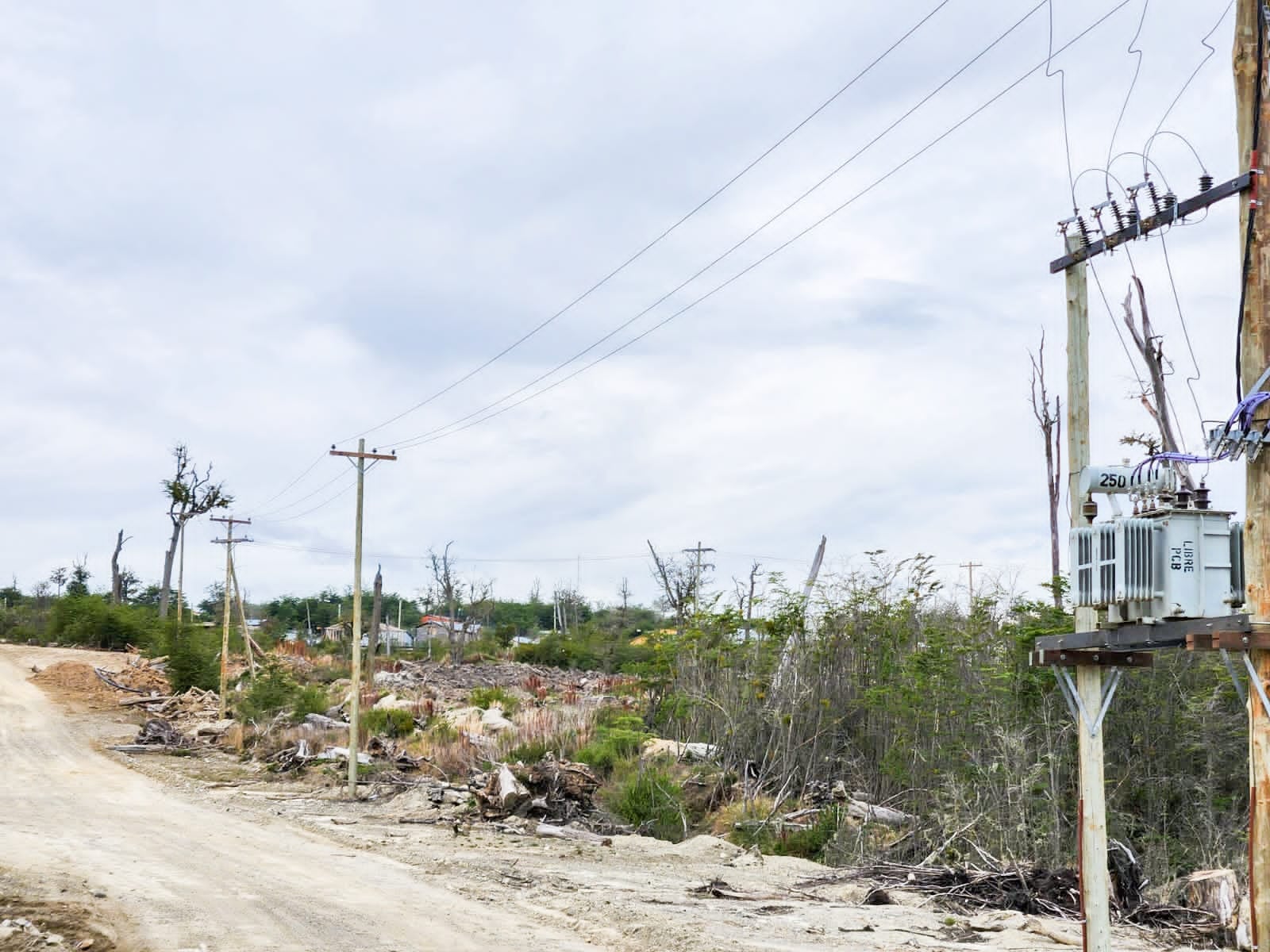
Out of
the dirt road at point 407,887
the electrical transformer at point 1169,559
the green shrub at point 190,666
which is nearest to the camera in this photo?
the electrical transformer at point 1169,559

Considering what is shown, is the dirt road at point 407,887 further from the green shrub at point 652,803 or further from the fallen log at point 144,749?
the fallen log at point 144,749

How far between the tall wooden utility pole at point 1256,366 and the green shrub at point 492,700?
24221 millimetres

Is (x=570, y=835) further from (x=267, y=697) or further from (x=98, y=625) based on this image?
(x=98, y=625)

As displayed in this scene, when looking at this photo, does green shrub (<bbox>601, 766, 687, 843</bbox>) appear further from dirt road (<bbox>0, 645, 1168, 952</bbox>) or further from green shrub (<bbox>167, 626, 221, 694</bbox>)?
green shrub (<bbox>167, 626, 221, 694</bbox>)

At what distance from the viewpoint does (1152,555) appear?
6473 mm

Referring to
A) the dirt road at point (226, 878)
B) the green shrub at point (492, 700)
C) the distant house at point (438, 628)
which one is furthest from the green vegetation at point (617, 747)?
the distant house at point (438, 628)

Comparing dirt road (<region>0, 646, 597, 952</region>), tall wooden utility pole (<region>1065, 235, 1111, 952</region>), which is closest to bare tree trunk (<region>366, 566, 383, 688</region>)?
dirt road (<region>0, 646, 597, 952</region>)

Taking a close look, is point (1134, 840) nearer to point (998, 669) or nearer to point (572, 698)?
point (998, 669)

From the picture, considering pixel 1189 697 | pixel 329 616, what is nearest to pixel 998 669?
pixel 1189 697

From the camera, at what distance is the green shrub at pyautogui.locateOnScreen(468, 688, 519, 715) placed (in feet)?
98.5

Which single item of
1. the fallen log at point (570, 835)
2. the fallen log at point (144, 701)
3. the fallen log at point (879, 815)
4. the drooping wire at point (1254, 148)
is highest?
the drooping wire at point (1254, 148)

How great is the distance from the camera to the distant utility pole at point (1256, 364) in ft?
19.4

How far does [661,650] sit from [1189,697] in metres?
10.0

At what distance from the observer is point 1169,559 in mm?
6414
